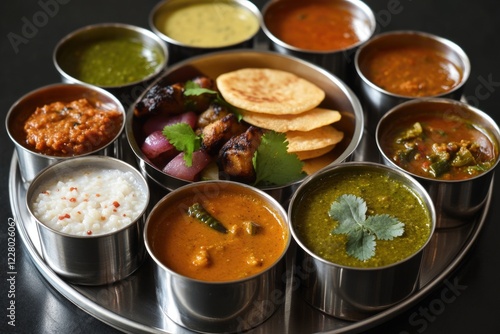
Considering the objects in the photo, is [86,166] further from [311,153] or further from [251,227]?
[311,153]

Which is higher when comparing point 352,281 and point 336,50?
point 336,50

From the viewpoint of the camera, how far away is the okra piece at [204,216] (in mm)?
4176

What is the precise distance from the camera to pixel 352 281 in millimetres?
3975

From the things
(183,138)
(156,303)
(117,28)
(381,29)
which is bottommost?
(156,303)

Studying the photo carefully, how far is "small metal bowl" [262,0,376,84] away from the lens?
5625 mm

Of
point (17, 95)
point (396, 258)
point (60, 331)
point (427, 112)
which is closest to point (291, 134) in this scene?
point (427, 112)

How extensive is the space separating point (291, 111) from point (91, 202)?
143cm

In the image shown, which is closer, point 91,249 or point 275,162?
point 91,249

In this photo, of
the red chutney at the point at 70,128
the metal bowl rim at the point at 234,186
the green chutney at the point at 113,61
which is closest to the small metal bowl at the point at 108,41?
the green chutney at the point at 113,61

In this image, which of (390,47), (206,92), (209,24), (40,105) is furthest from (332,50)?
(40,105)

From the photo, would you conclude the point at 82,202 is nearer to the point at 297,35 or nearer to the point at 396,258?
the point at 396,258

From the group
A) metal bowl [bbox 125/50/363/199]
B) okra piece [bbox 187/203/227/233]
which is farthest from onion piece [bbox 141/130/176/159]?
okra piece [bbox 187/203/227/233]

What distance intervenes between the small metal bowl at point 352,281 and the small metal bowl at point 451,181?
243mm

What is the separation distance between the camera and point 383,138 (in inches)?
197
